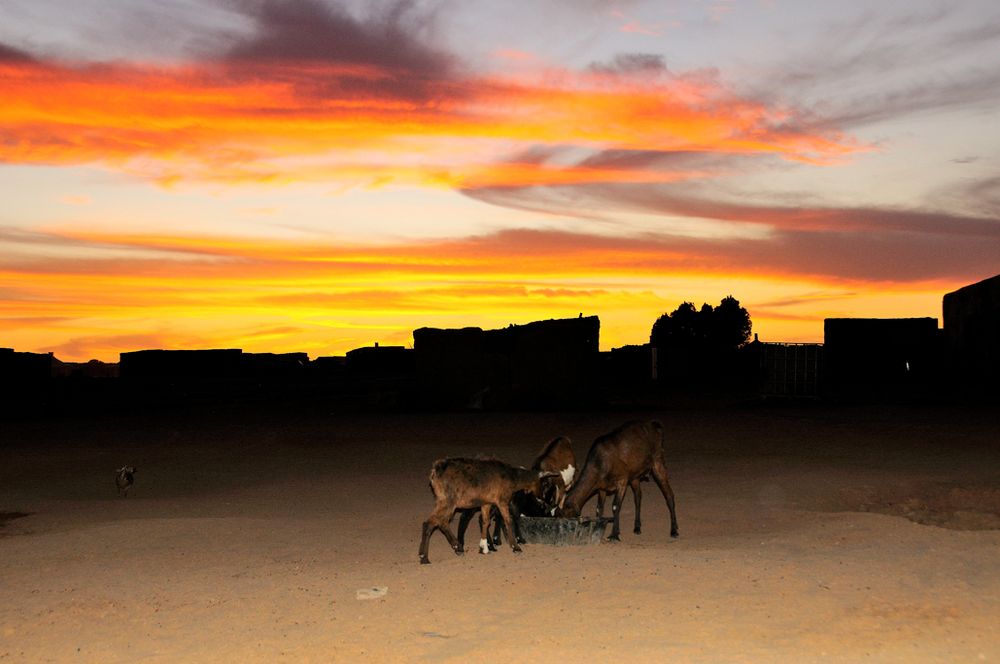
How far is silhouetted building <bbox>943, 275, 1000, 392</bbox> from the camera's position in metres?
32.7

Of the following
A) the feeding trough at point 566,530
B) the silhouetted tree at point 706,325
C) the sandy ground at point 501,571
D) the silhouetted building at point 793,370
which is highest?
the silhouetted tree at point 706,325

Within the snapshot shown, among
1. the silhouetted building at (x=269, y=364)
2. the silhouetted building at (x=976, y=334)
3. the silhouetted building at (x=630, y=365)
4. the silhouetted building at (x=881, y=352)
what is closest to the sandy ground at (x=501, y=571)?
the silhouetted building at (x=976, y=334)

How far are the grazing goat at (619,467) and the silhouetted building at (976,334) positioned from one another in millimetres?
24101

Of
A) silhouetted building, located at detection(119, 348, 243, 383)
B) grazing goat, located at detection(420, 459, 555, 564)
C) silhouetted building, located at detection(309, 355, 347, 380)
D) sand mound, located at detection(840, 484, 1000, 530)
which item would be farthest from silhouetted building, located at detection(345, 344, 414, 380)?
grazing goat, located at detection(420, 459, 555, 564)

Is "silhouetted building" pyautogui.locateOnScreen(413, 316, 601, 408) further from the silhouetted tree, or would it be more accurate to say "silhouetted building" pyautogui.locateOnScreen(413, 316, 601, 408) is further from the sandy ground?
the silhouetted tree

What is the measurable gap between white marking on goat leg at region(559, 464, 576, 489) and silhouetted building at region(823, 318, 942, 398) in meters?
26.6

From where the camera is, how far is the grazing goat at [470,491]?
977 centimetres

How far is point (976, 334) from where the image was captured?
34312mm

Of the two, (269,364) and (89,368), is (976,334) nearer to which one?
(269,364)

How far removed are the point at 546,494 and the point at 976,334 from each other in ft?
89.5

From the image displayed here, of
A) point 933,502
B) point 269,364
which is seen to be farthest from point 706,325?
point 933,502

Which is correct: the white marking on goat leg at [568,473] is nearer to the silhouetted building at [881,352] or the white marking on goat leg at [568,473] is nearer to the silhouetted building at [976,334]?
the silhouetted building at [976,334]

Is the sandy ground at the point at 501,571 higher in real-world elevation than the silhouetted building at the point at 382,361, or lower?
lower

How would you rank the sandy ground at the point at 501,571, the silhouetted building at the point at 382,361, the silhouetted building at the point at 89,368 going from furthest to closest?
the silhouetted building at the point at 89,368, the silhouetted building at the point at 382,361, the sandy ground at the point at 501,571
